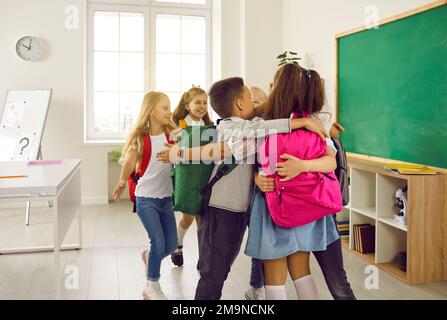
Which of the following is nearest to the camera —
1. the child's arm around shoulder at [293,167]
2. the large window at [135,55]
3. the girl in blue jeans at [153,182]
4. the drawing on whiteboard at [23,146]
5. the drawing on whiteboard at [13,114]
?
the child's arm around shoulder at [293,167]

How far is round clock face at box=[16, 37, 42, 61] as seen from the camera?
5125 mm

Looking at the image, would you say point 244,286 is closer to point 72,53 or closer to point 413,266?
point 413,266

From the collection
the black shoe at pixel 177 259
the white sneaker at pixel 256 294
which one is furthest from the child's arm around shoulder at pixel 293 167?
the black shoe at pixel 177 259

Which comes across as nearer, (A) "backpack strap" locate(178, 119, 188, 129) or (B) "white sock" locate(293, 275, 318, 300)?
(B) "white sock" locate(293, 275, 318, 300)

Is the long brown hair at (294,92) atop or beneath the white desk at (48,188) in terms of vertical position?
atop

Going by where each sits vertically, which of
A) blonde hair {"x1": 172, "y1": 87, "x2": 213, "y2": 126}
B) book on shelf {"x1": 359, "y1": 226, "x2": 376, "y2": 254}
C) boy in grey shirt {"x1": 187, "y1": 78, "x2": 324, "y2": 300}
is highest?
blonde hair {"x1": 172, "y1": 87, "x2": 213, "y2": 126}

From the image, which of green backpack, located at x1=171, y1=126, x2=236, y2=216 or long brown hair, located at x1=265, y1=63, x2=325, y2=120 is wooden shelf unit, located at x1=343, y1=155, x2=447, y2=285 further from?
green backpack, located at x1=171, y1=126, x2=236, y2=216

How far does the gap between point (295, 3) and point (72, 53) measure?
2.71 metres

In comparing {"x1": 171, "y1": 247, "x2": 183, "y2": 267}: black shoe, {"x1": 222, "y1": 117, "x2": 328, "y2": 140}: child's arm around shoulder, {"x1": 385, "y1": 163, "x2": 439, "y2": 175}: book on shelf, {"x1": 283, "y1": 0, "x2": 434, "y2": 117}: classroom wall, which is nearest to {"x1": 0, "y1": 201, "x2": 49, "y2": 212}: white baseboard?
{"x1": 171, "y1": 247, "x2": 183, "y2": 267}: black shoe

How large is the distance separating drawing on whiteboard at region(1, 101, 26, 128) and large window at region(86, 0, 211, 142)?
0.98 metres

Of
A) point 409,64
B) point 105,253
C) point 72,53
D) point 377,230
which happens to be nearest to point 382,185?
point 377,230

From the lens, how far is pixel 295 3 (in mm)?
5117

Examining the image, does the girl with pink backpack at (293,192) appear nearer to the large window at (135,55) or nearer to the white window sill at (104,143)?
the white window sill at (104,143)

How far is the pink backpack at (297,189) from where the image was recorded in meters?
1.59
